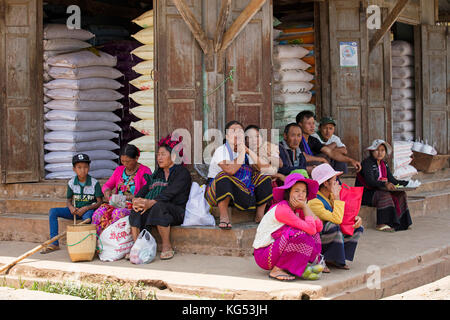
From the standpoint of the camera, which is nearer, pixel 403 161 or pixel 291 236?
pixel 291 236

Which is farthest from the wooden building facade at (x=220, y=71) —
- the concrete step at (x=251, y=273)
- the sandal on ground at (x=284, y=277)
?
the sandal on ground at (x=284, y=277)

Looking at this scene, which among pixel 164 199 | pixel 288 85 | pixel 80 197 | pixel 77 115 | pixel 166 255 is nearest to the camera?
pixel 166 255

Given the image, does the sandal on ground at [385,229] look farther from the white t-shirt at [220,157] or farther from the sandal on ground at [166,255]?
the sandal on ground at [166,255]

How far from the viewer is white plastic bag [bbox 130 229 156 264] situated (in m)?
5.32

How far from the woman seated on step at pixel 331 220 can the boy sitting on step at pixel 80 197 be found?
7.85 feet

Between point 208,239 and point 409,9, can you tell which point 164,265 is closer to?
point 208,239

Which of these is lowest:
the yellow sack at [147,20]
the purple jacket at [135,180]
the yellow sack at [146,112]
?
the purple jacket at [135,180]

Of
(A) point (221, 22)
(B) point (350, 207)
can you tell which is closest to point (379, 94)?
(A) point (221, 22)

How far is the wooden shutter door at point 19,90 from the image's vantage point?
284 inches

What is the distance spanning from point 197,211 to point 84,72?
309 centimetres

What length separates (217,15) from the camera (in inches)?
257

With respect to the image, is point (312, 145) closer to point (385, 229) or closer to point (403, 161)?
point (385, 229)

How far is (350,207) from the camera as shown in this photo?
5.07 meters
